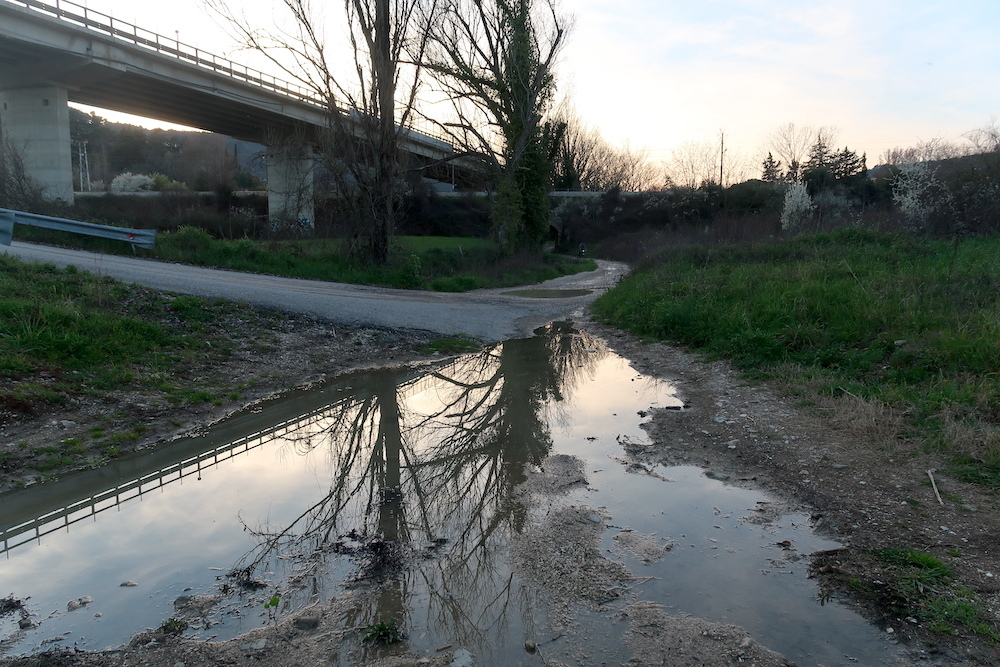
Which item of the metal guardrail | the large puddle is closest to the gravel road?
the metal guardrail

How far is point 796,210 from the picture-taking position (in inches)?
1284

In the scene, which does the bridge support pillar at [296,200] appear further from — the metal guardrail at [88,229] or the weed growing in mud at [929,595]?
the weed growing in mud at [929,595]

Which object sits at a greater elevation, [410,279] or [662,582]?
[410,279]

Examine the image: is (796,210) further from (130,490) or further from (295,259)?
(130,490)

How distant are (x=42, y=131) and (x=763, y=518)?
3464 cm

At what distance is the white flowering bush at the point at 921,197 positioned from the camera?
19953mm

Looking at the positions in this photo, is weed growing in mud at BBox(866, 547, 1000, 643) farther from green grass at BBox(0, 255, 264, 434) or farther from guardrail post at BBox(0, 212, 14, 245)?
guardrail post at BBox(0, 212, 14, 245)

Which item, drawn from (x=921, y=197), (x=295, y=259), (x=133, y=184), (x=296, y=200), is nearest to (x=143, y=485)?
(x=295, y=259)

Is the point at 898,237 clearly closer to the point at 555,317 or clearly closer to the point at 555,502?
the point at 555,317

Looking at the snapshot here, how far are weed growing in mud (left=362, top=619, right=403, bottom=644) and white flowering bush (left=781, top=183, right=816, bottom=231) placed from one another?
24.2 meters

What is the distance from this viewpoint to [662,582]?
402cm

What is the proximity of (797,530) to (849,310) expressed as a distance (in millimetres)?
6554

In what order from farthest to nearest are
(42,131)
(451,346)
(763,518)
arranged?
(42,131)
(451,346)
(763,518)

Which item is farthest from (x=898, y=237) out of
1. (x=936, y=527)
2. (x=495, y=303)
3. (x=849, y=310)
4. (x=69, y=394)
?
(x=69, y=394)
